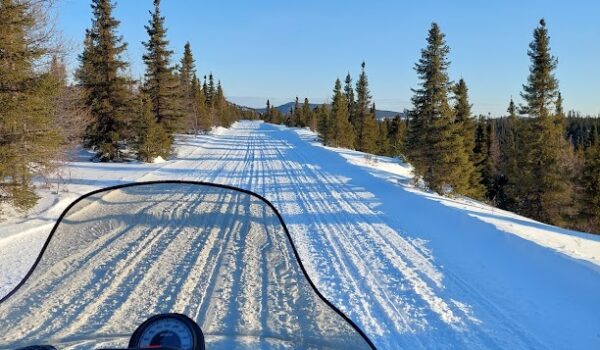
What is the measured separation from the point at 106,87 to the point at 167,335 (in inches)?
1031

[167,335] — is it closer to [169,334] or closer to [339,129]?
[169,334]

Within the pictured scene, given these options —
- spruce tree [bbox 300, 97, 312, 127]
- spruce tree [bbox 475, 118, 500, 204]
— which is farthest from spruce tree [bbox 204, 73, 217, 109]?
spruce tree [bbox 475, 118, 500, 204]

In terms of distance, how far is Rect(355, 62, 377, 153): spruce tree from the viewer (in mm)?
54594

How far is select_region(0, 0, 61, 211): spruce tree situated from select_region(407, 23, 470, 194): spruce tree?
1727 cm

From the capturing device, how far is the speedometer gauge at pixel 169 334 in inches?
78.1

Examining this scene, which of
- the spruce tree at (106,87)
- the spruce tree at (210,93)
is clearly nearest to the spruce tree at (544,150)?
the spruce tree at (106,87)

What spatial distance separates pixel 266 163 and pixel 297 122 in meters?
83.8

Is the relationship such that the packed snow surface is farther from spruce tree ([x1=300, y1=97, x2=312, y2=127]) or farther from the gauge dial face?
spruce tree ([x1=300, y1=97, x2=312, y2=127])

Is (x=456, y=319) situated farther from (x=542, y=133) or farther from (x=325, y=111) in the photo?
(x=325, y=111)

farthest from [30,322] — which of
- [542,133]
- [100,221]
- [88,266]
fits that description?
[542,133]

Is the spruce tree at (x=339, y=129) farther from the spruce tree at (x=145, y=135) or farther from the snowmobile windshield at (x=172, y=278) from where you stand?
the snowmobile windshield at (x=172, y=278)

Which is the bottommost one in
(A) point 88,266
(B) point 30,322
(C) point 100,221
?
(B) point 30,322

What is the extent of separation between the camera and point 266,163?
74.6 feet

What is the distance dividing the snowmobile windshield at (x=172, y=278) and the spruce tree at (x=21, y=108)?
941 centimetres
